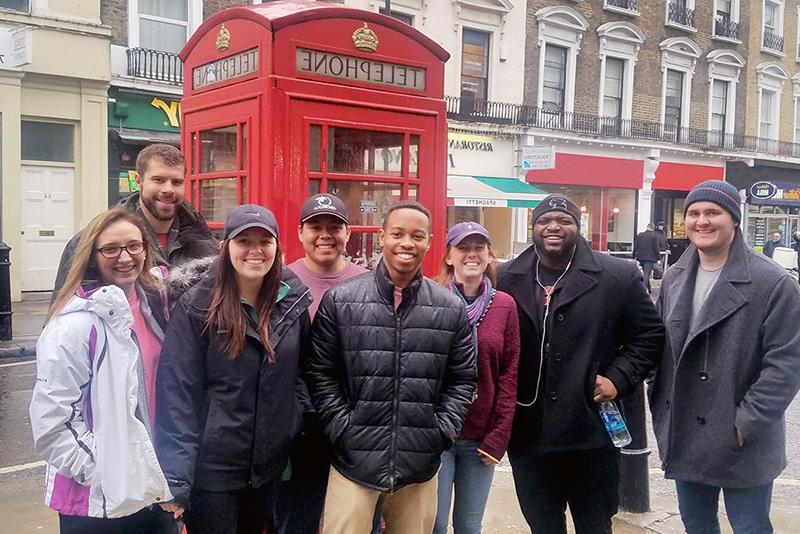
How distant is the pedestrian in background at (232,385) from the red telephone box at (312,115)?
121 centimetres

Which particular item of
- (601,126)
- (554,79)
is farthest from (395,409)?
(601,126)

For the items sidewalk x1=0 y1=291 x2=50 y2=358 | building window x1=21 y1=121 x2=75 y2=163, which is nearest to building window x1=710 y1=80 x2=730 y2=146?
building window x1=21 y1=121 x2=75 y2=163

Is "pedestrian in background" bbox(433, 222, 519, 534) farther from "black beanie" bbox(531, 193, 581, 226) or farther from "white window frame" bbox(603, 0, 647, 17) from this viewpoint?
"white window frame" bbox(603, 0, 647, 17)

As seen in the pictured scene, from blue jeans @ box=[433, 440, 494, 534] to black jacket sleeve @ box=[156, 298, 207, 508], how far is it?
3.71 feet

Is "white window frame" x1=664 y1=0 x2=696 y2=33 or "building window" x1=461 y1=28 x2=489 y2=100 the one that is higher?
"white window frame" x1=664 y1=0 x2=696 y2=33

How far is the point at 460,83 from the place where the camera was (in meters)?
17.8

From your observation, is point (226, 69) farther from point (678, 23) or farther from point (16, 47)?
point (678, 23)

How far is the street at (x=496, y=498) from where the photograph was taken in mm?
4121

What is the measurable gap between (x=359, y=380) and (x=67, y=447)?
998 millimetres

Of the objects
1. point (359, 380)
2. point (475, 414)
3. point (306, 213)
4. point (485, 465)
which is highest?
point (306, 213)

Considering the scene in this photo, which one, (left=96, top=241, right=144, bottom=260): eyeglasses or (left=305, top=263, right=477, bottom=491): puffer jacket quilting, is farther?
(left=305, top=263, right=477, bottom=491): puffer jacket quilting

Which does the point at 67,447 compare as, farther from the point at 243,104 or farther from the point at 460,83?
the point at 460,83

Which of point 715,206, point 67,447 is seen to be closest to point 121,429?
point 67,447

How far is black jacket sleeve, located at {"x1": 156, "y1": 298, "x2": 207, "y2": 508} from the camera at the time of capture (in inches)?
97.0
